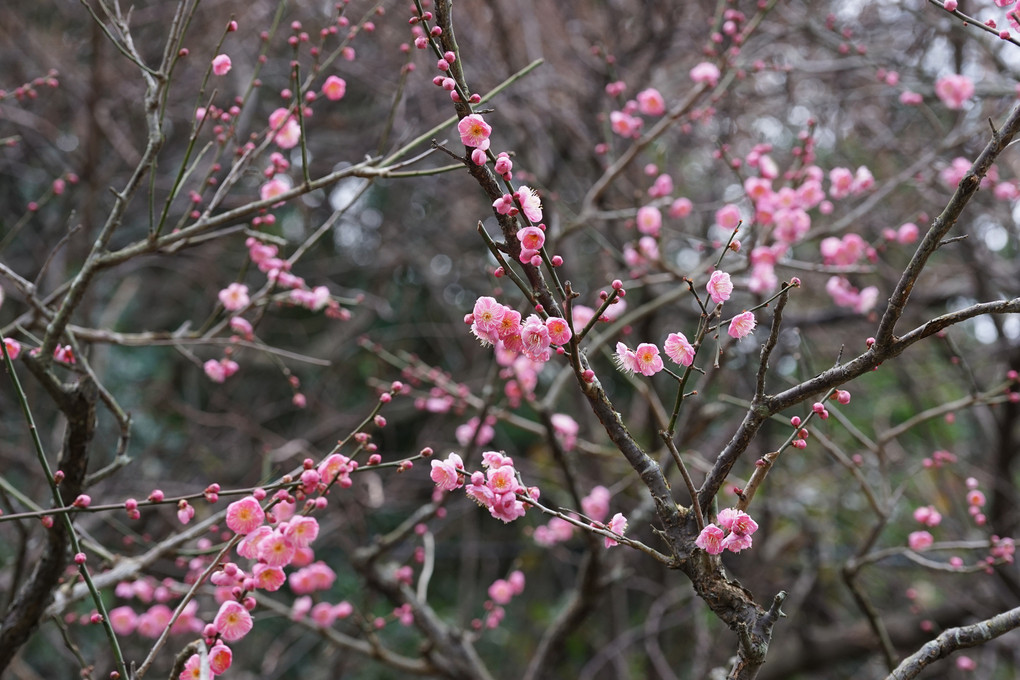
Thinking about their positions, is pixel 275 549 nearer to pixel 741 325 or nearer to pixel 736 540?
pixel 736 540

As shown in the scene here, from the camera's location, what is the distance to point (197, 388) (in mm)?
5047

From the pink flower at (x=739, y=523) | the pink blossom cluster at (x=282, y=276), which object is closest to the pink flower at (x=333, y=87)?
the pink blossom cluster at (x=282, y=276)

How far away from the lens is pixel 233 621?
4.25ft

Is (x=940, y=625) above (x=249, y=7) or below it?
below

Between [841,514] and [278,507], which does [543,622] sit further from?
[278,507]

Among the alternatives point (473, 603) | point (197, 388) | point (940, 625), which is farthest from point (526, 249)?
point (197, 388)

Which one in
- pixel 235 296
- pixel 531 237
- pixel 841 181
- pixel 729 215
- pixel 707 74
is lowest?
pixel 531 237

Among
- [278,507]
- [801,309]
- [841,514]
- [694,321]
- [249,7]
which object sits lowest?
[278,507]

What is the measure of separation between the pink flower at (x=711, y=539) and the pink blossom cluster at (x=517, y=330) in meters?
0.36

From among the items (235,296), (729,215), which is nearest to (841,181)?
(729,215)

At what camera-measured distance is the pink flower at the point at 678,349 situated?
128cm

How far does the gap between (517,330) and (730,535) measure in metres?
0.46

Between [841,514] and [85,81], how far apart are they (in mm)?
4755

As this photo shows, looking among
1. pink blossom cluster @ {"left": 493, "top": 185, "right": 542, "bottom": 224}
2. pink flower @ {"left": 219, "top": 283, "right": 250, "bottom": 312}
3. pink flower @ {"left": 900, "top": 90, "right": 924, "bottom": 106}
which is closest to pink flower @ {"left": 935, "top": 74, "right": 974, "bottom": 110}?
pink flower @ {"left": 900, "top": 90, "right": 924, "bottom": 106}
